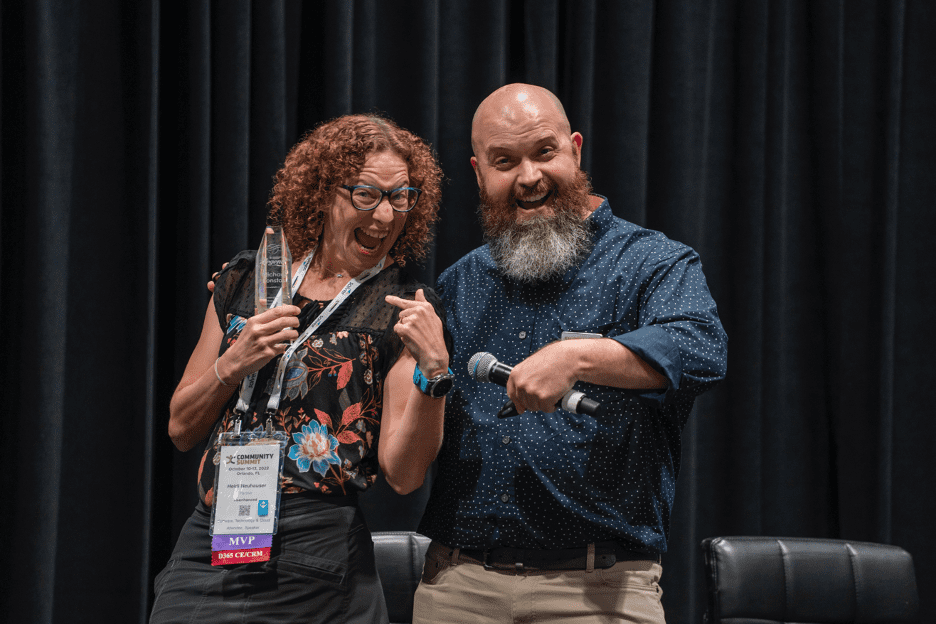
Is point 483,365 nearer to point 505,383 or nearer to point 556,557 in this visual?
point 505,383

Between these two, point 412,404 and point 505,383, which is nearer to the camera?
point 505,383

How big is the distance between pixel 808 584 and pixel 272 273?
1.66m

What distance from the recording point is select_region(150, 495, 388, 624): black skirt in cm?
128

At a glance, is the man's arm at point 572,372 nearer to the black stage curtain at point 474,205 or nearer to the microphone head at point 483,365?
the microphone head at point 483,365

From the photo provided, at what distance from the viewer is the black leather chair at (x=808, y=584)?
204cm

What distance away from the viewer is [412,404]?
135 centimetres

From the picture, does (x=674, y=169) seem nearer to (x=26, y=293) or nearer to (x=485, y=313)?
(x=485, y=313)

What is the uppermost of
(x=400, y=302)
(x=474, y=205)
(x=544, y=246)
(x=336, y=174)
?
(x=474, y=205)

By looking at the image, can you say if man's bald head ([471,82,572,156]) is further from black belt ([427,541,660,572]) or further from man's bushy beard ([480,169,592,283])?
black belt ([427,541,660,572])

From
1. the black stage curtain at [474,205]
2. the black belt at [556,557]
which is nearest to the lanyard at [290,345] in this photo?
the black belt at [556,557]

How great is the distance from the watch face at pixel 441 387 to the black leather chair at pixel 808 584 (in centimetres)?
117

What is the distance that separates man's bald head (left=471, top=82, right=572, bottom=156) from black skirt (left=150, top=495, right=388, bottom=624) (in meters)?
0.78

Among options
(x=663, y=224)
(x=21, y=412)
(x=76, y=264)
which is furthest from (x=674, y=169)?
(x=21, y=412)

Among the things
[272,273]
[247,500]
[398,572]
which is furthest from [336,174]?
[398,572]
